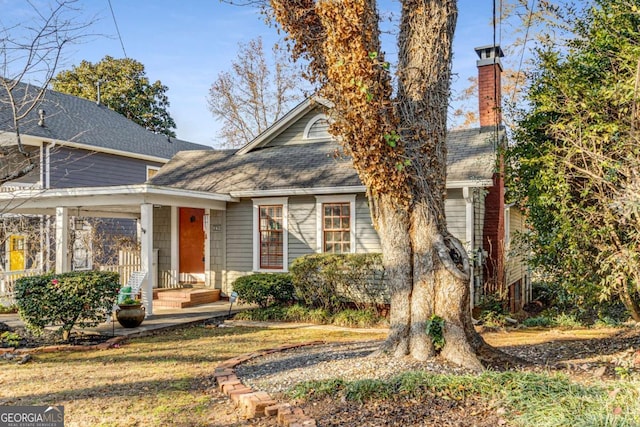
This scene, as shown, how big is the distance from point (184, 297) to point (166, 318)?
1759 millimetres

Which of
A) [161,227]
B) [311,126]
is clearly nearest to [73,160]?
[161,227]

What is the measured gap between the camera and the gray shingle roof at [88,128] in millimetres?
14070

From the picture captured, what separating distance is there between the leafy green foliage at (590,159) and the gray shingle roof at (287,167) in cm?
350

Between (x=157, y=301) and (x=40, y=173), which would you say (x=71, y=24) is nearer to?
(x=157, y=301)

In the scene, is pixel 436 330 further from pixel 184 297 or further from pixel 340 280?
pixel 184 297

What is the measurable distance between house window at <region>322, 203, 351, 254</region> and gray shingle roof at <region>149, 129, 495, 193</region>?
60 cm

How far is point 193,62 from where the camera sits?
13.0m

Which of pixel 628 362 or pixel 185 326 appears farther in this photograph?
pixel 185 326

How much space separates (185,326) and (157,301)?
117 inches

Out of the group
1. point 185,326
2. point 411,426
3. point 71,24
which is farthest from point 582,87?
point 185,326

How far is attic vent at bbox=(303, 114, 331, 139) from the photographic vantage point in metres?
13.4

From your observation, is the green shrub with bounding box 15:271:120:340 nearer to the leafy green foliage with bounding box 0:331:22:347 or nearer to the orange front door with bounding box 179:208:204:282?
the leafy green foliage with bounding box 0:331:22:347

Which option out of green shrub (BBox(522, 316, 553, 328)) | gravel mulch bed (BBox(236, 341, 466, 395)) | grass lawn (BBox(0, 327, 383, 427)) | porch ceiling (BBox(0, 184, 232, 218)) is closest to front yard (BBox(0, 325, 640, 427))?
grass lawn (BBox(0, 327, 383, 427))

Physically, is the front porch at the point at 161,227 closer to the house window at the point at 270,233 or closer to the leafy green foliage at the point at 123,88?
the house window at the point at 270,233
